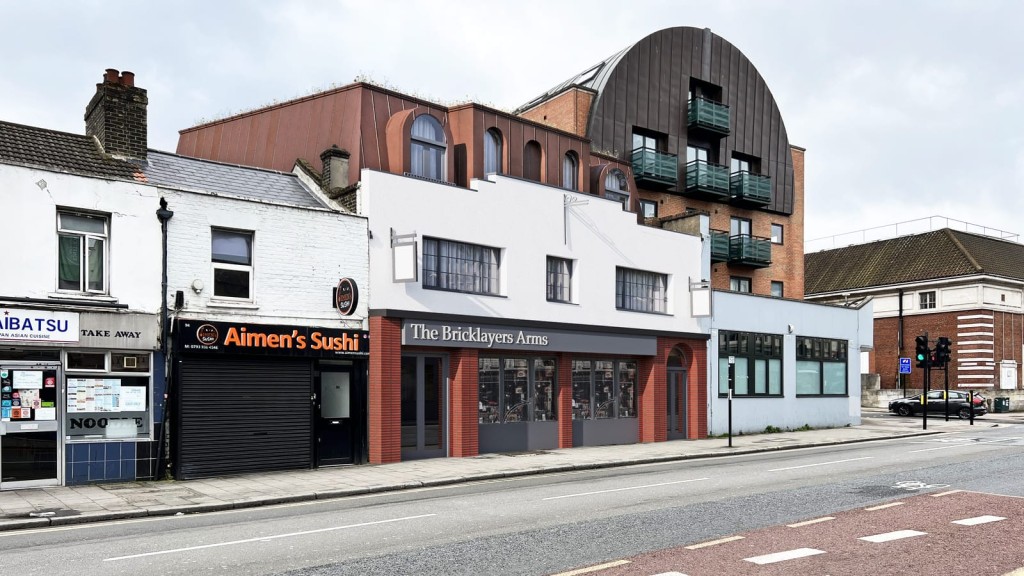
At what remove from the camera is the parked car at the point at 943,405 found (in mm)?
46938

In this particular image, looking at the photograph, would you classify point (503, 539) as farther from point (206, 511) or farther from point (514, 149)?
point (514, 149)

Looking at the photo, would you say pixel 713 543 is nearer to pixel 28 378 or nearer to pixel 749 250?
pixel 28 378

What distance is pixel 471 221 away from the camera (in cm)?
2452

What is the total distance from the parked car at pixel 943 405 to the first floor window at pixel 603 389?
1004 inches

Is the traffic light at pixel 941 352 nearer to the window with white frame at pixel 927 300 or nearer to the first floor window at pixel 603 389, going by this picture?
the first floor window at pixel 603 389

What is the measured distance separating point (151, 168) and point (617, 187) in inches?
603

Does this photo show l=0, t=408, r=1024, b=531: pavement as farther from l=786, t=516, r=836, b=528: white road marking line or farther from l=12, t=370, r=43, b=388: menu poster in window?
l=786, t=516, r=836, b=528: white road marking line

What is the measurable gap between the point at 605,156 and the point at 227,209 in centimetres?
1429

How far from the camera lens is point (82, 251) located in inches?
709

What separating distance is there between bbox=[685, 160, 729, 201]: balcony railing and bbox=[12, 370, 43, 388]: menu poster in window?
2569cm

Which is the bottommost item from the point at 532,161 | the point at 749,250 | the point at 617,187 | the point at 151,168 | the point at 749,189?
the point at 749,250

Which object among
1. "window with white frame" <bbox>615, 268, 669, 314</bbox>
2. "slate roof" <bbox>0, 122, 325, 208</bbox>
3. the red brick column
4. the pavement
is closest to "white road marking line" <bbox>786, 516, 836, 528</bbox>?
the pavement

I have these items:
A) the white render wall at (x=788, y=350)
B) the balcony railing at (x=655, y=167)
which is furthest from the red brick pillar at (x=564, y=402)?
the balcony railing at (x=655, y=167)

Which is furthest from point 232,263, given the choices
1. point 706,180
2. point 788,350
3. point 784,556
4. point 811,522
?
point 788,350
